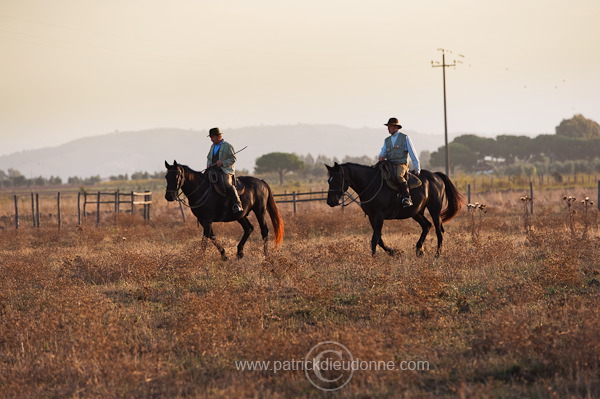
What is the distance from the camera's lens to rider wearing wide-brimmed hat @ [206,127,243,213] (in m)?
14.0

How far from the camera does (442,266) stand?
12.1 metres

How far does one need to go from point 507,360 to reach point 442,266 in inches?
222

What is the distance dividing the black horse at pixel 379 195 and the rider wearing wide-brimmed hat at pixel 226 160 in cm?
250

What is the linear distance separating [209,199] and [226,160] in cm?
91

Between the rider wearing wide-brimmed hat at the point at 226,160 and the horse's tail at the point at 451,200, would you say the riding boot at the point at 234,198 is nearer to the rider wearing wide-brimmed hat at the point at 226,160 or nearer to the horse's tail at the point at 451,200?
the rider wearing wide-brimmed hat at the point at 226,160

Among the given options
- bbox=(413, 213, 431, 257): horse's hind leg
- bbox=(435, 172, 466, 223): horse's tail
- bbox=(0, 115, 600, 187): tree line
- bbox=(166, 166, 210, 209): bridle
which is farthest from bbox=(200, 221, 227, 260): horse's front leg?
bbox=(0, 115, 600, 187): tree line

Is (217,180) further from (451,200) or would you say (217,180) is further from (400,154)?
(451,200)

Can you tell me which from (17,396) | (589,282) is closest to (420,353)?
(17,396)

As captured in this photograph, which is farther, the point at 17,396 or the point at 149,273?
the point at 149,273

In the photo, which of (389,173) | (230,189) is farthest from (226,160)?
(389,173)

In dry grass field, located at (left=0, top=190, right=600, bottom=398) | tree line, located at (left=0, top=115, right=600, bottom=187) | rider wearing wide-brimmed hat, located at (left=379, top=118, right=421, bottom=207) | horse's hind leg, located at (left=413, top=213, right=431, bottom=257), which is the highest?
tree line, located at (left=0, top=115, right=600, bottom=187)

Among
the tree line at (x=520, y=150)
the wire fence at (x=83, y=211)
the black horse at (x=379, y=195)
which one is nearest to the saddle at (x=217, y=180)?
the black horse at (x=379, y=195)

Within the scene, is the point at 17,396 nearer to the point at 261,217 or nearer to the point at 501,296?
the point at 501,296

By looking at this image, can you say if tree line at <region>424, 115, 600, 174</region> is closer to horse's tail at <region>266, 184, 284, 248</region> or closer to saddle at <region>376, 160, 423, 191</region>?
horse's tail at <region>266, 184, 284, 248</region>
